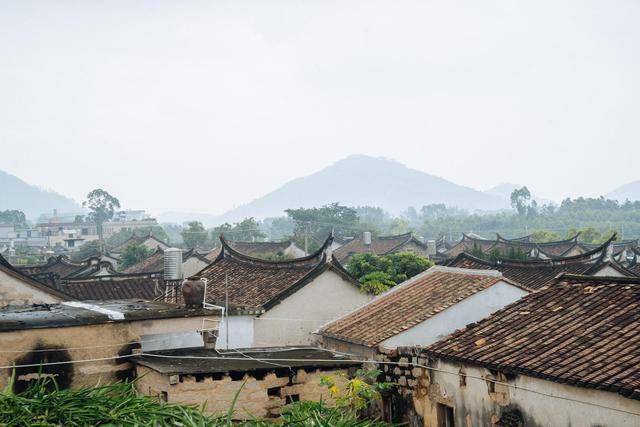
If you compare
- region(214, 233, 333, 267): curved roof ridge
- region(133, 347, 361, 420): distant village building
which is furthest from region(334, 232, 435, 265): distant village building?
region(133, 347, 361, 420): distant village building

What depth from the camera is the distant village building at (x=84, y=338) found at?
44.6ft

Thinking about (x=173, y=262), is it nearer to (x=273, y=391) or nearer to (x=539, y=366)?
(x=273, y=391)

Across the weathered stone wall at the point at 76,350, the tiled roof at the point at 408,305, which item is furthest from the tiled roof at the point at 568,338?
the weathered stone wall at the point at 76,350

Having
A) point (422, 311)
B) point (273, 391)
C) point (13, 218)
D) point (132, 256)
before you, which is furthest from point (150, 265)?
point (13, 218)

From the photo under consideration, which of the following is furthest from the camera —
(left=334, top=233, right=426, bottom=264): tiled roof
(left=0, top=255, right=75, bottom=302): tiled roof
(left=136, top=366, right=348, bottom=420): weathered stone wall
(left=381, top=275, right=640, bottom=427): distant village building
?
(left=334, top=233, right=426, bottom=264): tiled roof

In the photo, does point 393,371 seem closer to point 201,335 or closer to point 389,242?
point 201,335

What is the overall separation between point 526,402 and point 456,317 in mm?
4866

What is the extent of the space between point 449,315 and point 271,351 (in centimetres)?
383

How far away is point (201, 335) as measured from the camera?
1664 cm

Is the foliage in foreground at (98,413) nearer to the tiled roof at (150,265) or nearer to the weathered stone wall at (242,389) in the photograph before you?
the weathered stone wall at (242,389)

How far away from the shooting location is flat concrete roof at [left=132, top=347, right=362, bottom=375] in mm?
13825

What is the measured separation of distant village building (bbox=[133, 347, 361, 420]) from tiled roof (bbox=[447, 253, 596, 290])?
14.4 meters

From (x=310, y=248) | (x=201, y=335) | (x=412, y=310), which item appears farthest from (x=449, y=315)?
(x=310, y=248)

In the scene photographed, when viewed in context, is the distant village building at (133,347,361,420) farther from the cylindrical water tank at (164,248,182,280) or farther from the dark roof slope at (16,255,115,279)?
the dark roof slope at (16,255,115,279)
